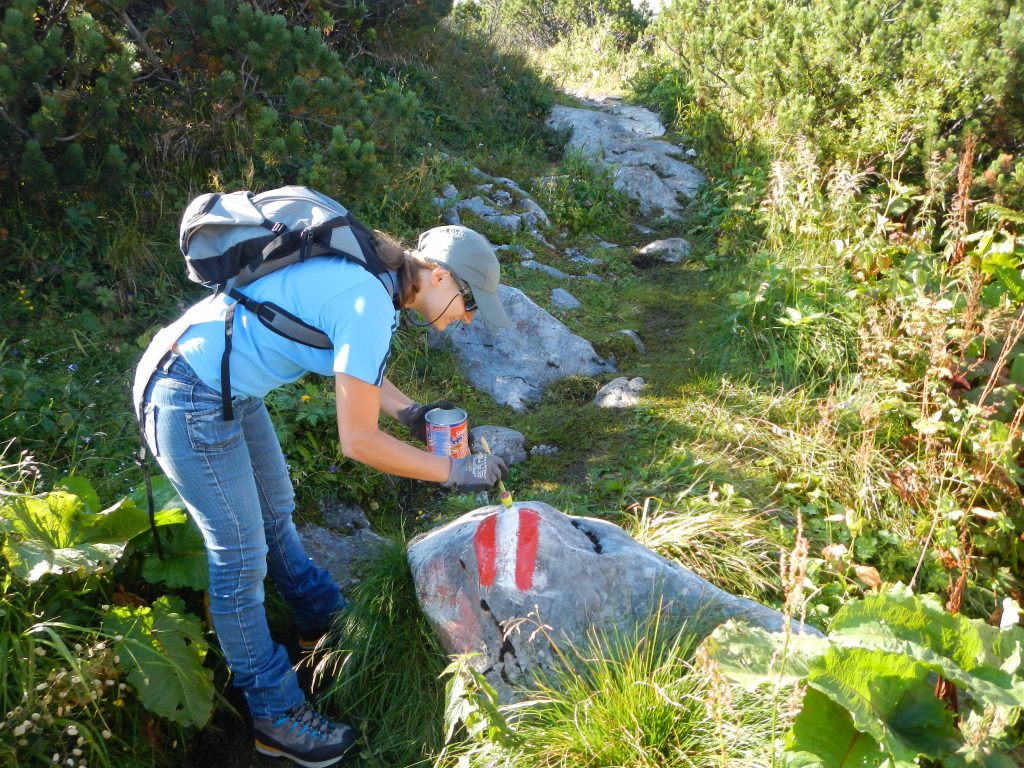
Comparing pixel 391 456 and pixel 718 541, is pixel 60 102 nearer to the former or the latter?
pixel 391 456

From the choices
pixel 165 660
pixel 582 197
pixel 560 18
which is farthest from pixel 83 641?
pixel 560 18

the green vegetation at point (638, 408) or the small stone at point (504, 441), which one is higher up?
the green vegetation at point (638, 408)

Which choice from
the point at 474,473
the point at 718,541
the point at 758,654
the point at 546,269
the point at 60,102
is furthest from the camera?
the point at 546,269

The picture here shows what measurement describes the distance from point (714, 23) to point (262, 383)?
1031cm

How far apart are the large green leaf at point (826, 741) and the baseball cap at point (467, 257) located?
1.58m

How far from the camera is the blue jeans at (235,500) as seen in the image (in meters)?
2.35

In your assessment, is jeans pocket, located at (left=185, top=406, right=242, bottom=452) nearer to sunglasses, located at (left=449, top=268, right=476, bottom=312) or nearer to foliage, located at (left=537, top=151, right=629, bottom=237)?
sunglasses, located at (left=449, top=268, right=476, bottom=312)

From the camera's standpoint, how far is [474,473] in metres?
2.57

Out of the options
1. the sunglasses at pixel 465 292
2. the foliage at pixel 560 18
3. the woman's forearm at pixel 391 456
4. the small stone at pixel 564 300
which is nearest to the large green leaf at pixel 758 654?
the woman's forearm at pixel 391 456

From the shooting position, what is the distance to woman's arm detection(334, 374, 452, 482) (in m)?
2.16

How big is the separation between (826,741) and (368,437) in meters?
1.51

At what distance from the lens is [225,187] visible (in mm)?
5207

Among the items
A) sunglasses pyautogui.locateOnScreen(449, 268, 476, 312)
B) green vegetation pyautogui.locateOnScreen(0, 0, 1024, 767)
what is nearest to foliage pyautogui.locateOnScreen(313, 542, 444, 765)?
green vegetation pyautogui.locateOnScreen(0, 0, 1024, 767)

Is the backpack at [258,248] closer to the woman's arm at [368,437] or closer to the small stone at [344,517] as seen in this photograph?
the woman's arm at [368,437]
